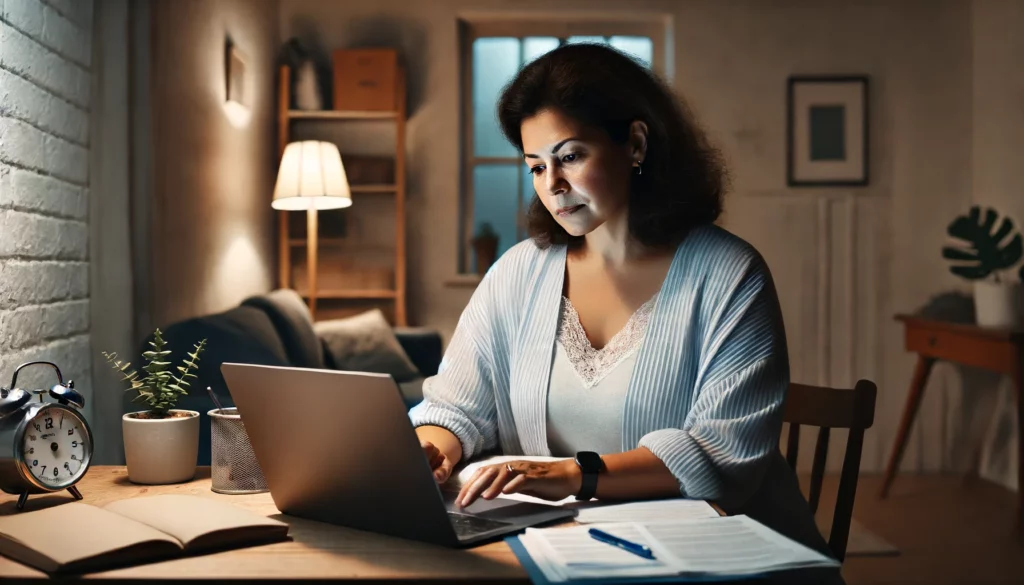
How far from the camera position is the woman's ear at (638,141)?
1.55 meters

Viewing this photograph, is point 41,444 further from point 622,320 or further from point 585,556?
point 622,320

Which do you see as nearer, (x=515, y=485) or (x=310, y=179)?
(x=515, y=485)

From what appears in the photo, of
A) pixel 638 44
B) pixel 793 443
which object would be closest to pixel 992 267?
pixel 638 44

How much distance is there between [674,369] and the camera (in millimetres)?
1390

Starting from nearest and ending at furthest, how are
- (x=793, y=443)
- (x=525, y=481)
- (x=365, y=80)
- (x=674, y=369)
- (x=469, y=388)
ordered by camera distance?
(x=525, y=481) < (x=674, y=369) < (x=469, y=388) < (x=793, y=443) < (x=365, y=80)

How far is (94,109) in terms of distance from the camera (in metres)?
2.26

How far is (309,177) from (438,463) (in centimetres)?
314

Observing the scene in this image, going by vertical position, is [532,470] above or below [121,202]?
below

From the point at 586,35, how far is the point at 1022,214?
Answer: 7.82 feet

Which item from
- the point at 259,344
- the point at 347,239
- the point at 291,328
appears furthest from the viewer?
the point at 347,239

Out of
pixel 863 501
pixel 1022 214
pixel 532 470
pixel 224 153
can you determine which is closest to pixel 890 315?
pixel 1022 214

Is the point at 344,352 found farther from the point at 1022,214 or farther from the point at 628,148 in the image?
the point at 1022,214

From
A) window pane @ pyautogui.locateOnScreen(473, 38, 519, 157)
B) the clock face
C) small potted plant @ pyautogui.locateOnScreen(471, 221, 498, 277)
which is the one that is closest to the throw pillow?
small potted plant @ pyautogui.locateOnScreen(471, 221, 498, 277)

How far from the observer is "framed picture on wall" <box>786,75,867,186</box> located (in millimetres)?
4828
